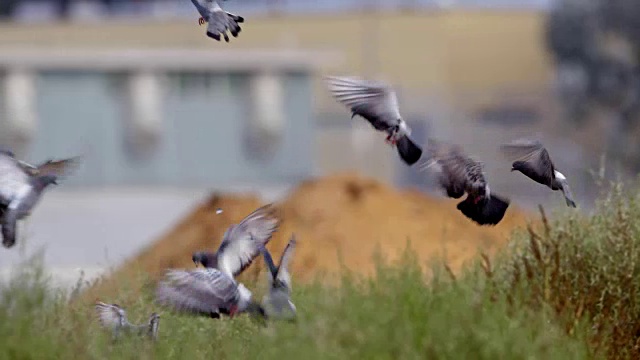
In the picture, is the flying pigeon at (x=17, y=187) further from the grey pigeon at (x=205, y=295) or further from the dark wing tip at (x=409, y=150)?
the dark wing tip at (x=409, y=150)

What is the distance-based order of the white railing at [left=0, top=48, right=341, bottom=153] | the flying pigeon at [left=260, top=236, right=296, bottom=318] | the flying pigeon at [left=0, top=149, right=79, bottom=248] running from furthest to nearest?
the white railing at [left=0, top=48, right=341, bottom=153] → the flying pigeon at [left=0, top=149, right=79, bottom=248] → the flying pigeon at [left=260, top=236, right=296, bottom=318]

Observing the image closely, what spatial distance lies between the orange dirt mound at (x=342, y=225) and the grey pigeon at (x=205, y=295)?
15.2ft

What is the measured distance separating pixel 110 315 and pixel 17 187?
67cm

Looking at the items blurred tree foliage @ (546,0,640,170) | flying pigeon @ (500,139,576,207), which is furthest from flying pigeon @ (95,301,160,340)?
blurred tree foliage @ (546,0,640,170)

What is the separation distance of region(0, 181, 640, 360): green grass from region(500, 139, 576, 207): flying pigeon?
12.8 inches

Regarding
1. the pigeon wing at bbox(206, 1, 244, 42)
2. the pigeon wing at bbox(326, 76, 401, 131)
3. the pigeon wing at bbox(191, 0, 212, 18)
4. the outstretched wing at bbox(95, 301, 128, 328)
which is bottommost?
the outstretched wing at bbox(95, 301, 128, 328)

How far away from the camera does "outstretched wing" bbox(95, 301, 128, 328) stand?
19.6ft

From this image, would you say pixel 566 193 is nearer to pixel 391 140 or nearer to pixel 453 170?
pixel 453 170

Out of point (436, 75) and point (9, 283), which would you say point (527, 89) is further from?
point (9, 283)

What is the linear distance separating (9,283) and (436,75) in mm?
38188

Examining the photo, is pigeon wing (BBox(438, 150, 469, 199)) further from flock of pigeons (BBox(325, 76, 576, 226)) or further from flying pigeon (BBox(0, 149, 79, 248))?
flying pigeon (BBox(0, 149, 79, 248))

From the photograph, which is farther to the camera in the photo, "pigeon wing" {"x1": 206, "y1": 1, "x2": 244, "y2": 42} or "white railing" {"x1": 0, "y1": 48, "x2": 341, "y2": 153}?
"white railing" {"x1": 0, "y1": 48, "x2": 341, "y2": 153}

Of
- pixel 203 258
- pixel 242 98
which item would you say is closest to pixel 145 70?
pixel 242 98

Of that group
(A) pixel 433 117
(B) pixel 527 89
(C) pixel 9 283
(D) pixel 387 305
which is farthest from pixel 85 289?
(B) pixel 527 89
